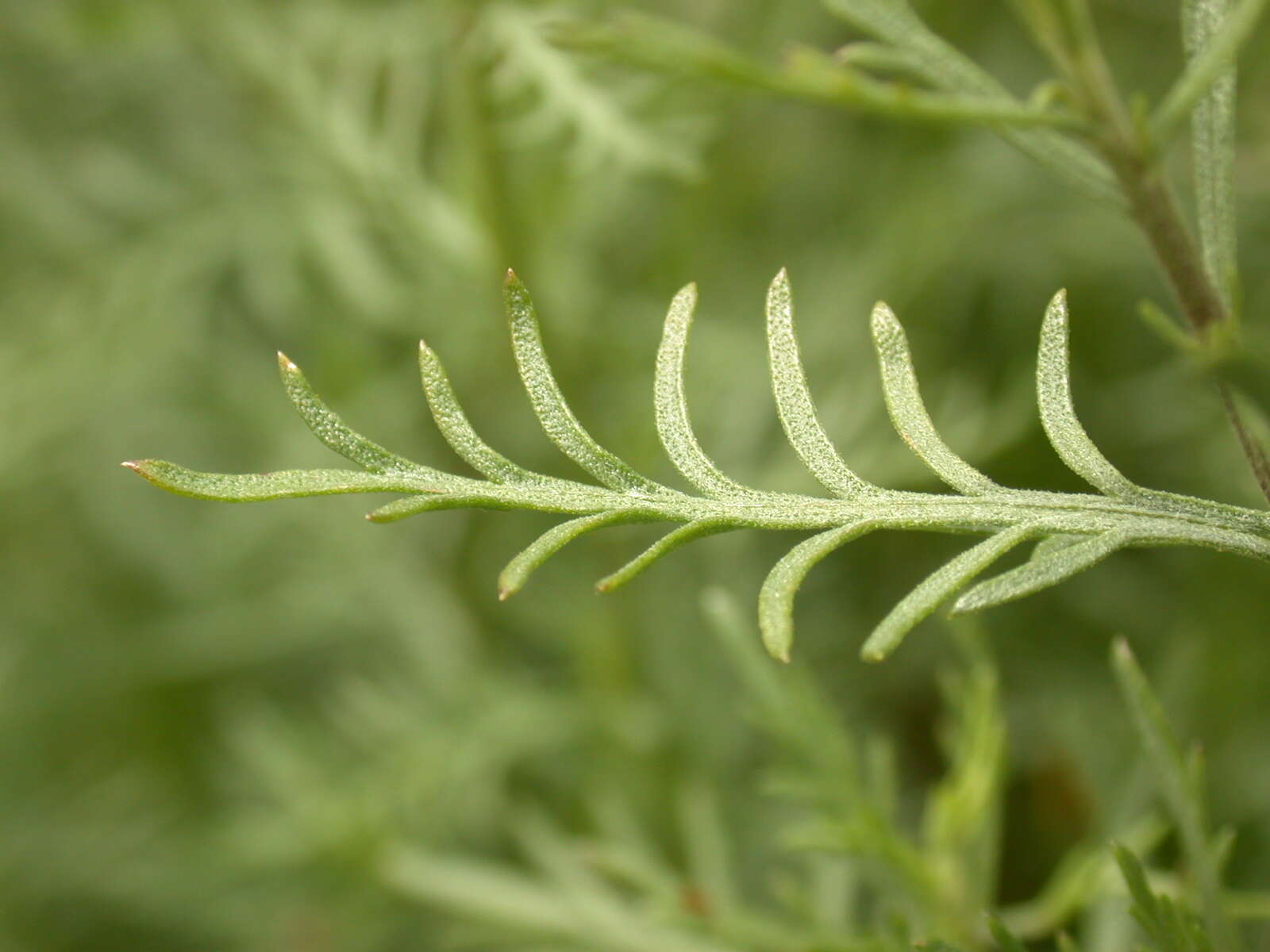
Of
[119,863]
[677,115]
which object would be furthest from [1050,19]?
[119,863]

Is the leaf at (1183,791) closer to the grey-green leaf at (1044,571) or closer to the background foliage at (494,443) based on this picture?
the grey-green leaf at (1044,571)

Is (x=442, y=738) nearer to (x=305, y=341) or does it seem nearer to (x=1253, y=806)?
(x=305, y=341)

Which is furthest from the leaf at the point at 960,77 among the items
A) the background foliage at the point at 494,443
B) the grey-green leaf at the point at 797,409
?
the background foliage at the point at 494,443

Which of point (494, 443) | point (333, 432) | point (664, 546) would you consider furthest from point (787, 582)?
point (494, 443)

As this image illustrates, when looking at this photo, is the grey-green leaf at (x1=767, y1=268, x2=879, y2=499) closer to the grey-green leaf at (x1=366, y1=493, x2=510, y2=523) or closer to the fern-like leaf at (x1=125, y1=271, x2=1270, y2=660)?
the fern-like leaf at (x1=125, y1=271, x2=1270, y2=660)

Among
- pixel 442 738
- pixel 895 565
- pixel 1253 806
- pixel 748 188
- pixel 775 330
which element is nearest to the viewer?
pixel 775 330

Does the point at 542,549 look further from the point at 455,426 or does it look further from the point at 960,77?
the point at 960,77

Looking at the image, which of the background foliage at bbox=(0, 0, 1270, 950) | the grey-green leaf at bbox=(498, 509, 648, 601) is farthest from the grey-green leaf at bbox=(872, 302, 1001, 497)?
the background foliage at bbox=(0, 0, 1270, 950)
